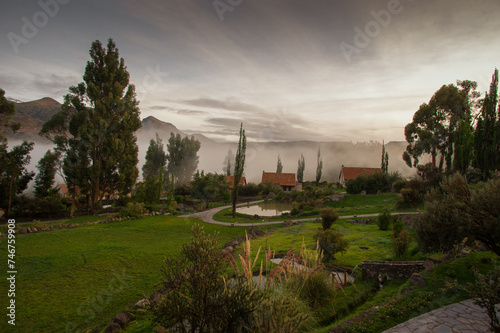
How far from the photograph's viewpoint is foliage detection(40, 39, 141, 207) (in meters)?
22.6

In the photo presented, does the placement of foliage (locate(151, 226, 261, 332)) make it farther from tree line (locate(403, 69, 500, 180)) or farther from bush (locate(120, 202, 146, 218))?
tree line (locate(403, 69, 500, 180))

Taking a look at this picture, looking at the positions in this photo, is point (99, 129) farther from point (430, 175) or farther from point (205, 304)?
point (430, 175)

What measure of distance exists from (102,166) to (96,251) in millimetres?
15419

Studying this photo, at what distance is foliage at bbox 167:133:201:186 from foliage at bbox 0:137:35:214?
3639 centimetres

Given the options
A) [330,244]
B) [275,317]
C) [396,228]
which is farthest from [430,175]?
[275,317]

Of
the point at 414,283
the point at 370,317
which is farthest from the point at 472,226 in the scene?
the point at 370,317

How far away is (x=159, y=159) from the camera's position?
172 ft

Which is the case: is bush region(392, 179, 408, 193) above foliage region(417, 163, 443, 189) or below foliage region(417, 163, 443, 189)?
below

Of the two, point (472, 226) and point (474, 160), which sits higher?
point (474, 160)

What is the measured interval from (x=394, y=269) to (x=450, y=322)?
2832mm

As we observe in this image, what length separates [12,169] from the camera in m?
19.0

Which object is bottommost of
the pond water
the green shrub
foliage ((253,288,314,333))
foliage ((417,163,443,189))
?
the pond water

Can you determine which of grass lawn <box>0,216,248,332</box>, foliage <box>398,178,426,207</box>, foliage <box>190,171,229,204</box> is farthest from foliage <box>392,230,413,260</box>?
foliage <box>190,171,229,204</box>

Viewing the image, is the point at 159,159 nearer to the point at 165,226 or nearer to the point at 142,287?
the point at 165,226
